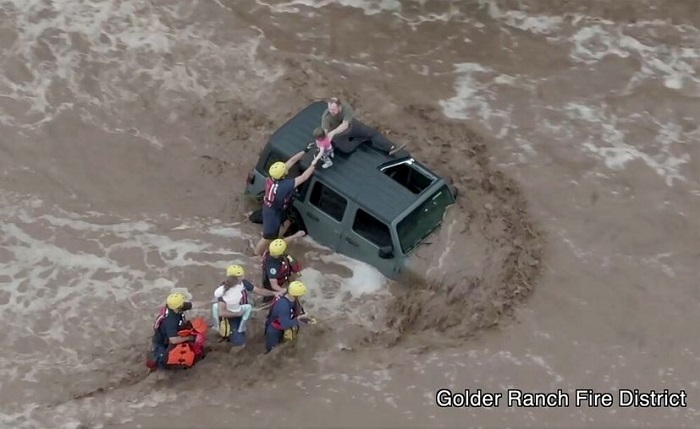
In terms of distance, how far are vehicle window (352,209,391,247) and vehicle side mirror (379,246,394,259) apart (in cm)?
5

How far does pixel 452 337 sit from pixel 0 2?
9.68m

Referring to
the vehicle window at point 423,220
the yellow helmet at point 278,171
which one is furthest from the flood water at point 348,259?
the yellow helmet at point 278,171

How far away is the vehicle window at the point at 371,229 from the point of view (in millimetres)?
9180

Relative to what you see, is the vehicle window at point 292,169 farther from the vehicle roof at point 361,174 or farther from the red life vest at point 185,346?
the red life vest at point 185,346

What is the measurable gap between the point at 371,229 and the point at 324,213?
2.10ft

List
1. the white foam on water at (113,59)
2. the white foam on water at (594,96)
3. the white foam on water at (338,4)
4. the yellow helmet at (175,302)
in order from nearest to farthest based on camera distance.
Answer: the yellow helmet at (175,302)
the white foam on water at (594,96)
the white foam on water at (113,59)
the white foam on water at (338,4)

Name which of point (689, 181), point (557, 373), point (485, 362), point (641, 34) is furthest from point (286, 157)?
point (641, 34)

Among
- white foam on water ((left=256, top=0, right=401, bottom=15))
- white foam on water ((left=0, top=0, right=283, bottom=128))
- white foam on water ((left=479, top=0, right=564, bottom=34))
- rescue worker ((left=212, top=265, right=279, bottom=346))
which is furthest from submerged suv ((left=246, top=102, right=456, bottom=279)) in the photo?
white foam on water ((left=479, top=0, right=564, bottom=34))

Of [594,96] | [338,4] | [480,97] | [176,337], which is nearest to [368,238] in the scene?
[176,337]

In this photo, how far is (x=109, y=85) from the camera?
12.4 m

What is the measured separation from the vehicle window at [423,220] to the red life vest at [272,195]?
4.51 ft

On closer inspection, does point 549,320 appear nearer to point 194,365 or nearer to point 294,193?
point 294,193

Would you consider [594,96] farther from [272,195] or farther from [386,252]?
[272,195]

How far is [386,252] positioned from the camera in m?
9.21
